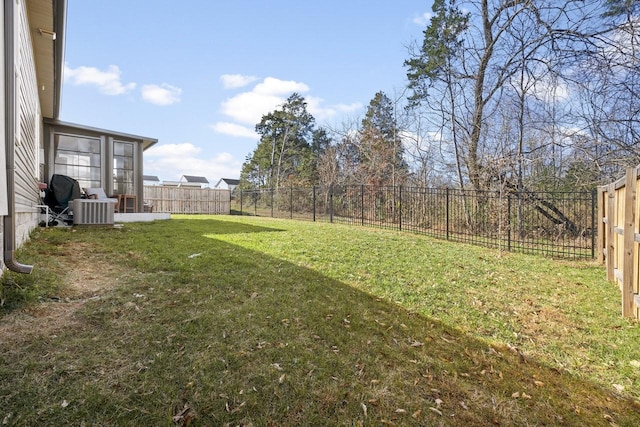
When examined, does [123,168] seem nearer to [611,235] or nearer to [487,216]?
[487,216]

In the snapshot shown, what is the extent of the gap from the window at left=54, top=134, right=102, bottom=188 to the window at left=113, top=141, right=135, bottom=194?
0.45 m

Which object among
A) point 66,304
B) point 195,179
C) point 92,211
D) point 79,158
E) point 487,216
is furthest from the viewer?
point 195,179

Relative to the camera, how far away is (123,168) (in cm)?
1056

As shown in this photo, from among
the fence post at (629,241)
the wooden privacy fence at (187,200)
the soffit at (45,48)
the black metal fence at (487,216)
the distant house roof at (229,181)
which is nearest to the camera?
the fence post at (629,241)

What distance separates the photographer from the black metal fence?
7.39 meters

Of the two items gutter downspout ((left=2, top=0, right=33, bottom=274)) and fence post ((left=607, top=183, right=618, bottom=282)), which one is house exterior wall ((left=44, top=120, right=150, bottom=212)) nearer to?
gutter downspout ((left=2, top=0, right=33, bottom=274))

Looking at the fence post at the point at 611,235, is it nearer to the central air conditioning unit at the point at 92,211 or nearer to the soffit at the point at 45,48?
the soffit at the point at 45,48

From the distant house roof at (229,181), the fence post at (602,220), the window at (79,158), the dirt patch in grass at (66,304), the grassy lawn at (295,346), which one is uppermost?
the distant house roof at (229,181)

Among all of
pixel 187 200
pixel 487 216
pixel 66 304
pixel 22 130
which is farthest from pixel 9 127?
pixel 187 200

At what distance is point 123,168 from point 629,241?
12259mm

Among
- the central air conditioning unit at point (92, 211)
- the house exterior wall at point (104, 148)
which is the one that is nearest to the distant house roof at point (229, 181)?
the house exterior wall at point (104, 148)

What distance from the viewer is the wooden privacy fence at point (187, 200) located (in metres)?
16.4

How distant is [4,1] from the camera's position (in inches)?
104

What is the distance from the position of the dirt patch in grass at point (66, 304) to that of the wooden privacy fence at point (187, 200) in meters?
13.3
